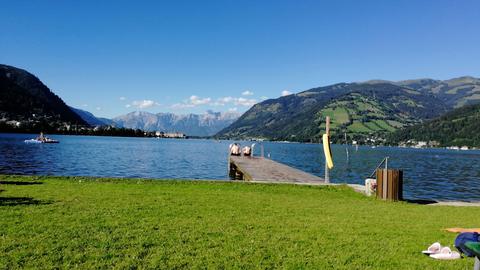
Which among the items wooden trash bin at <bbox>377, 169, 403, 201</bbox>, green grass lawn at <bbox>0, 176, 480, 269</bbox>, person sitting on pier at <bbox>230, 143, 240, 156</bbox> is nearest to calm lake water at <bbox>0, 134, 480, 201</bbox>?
person sitting on pier at <bbox>230, 143, 240, 156</bbox>

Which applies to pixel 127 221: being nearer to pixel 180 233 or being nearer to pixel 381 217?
→ pixel 180 233

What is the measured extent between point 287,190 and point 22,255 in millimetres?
17219

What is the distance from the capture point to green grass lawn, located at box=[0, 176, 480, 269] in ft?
27.6

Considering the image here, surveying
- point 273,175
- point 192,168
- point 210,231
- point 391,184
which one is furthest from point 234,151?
point 210,231

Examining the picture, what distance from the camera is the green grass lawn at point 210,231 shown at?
27.6 feet

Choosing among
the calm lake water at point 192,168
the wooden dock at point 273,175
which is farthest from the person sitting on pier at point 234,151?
the wooden dock at point 273,175

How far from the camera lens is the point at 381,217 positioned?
14.8 m

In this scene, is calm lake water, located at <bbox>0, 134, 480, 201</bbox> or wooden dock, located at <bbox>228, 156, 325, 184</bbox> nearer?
wooden dock, located at <bbox>228, 156, 325, 184</bbox>

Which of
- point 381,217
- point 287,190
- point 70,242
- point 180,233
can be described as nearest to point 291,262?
point 180,233

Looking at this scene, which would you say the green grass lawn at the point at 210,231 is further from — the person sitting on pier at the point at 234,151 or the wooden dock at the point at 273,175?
the person sitting on pier at the point at 234,151

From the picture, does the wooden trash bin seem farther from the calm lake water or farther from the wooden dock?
the calm lake water

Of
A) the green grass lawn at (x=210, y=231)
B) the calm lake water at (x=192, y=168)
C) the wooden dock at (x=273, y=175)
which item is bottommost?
the calm lake water at (x=192, y=168)

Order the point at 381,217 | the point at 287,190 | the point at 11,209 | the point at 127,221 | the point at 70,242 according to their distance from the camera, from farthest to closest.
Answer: the point at 287,190, the point at 381,217, the point at 11,209, the point at 127,221, the point at 70,242

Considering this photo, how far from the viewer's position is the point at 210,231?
1105 cm
